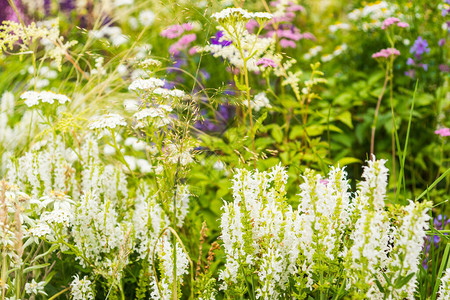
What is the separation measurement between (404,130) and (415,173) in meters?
0.34

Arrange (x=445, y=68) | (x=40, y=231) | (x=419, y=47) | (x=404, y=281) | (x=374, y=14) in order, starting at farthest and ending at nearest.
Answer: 1. (x=374, y=14)
2. (x=445, y=68)
3. (x=419, y=47)
4. (x=40, y=231)
5. (x=404, y=281)

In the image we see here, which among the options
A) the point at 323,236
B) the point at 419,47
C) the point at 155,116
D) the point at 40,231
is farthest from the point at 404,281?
the point at 419,47

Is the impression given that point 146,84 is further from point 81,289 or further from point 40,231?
point 81,289

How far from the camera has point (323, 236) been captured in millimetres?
1344

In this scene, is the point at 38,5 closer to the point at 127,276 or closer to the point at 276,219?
the point at 127,276

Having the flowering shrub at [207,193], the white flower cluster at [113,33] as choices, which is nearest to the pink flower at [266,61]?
the flowering shrub at [207,193]

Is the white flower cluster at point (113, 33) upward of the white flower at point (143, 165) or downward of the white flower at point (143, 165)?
upward

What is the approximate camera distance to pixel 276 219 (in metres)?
1.49

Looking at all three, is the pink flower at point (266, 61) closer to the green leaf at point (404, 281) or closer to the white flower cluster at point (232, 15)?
the white flower cluster at point (232, 15)

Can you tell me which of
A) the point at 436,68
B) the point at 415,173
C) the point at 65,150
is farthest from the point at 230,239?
the point at 436,68

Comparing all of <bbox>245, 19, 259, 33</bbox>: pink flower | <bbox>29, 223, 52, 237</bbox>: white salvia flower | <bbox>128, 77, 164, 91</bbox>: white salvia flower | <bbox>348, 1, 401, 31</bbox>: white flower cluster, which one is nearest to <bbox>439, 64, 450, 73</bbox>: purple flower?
<bbox>348, 1, 401, 31</bbox>: white flower cluster

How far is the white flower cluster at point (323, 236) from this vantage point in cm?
122

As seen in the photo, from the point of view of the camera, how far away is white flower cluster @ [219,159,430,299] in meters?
1.22

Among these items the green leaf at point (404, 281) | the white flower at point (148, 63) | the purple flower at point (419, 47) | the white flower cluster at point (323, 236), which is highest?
the purple flower at point (419, 47)
